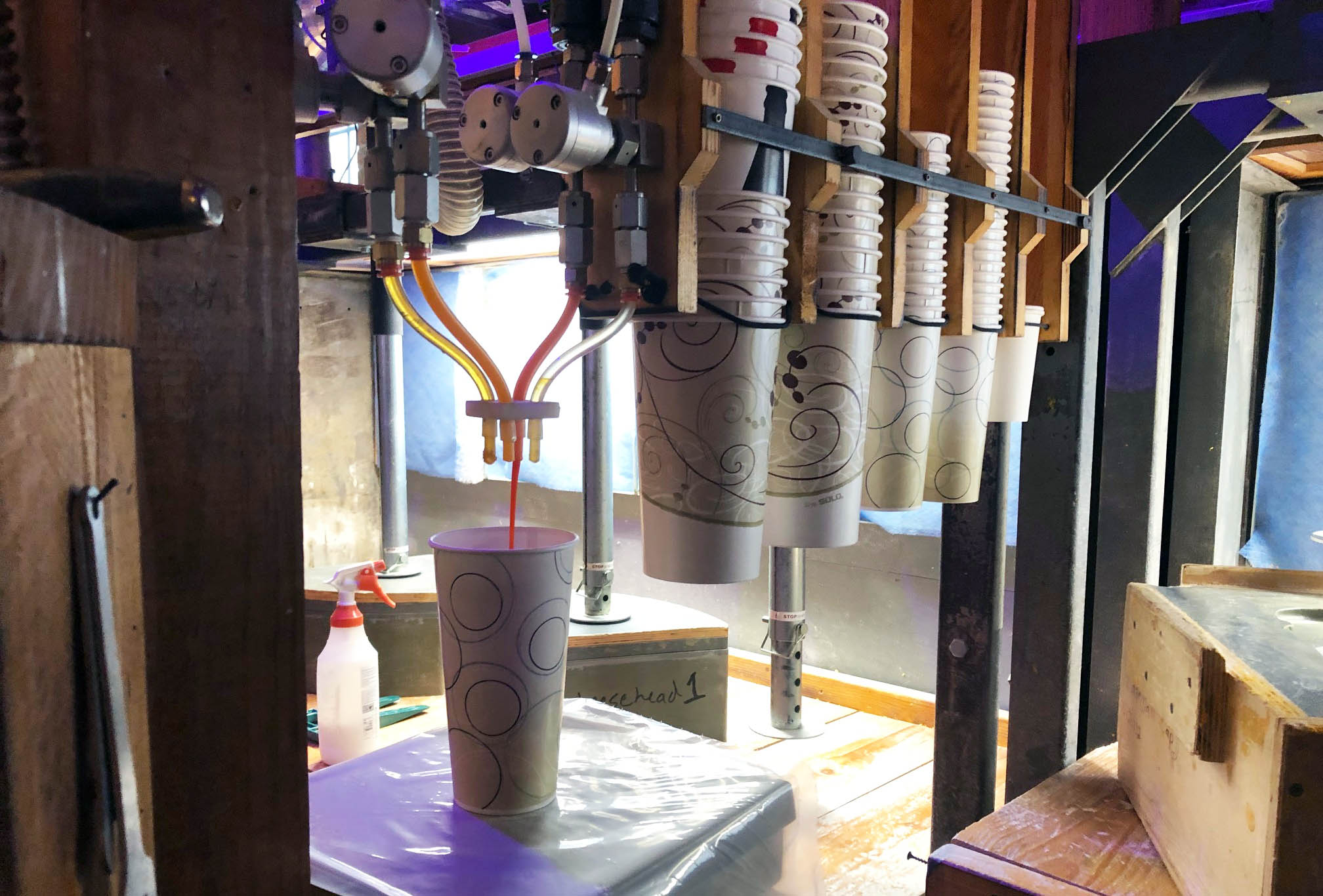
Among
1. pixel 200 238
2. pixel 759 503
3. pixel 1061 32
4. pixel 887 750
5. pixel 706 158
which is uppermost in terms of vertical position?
pixel 1061 32

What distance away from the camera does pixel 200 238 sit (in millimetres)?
490

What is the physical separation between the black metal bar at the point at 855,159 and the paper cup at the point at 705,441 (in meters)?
0.16

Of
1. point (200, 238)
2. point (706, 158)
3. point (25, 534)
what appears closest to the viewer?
point (25, 534)

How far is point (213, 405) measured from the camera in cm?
50

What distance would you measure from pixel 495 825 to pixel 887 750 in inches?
68.5

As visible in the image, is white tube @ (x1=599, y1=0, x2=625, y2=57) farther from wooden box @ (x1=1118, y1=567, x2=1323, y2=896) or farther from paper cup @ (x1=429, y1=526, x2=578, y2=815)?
wooden box @ (x1=1118, y1=567, x2=1323, y2=896)

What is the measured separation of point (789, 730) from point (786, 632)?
0.95ft

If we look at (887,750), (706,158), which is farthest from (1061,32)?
(887,750)

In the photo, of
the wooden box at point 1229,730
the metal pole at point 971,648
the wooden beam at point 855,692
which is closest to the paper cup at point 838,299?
the wooden box at point 1229,730

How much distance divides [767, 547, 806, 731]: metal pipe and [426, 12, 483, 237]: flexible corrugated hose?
108 cm

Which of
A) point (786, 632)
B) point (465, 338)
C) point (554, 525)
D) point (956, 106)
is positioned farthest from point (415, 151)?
point (554, 525)

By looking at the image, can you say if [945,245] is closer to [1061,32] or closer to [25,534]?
[1061,32]

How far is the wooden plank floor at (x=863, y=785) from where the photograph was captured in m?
1.75

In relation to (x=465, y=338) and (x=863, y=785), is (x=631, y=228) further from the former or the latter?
(x=863, y=785)
